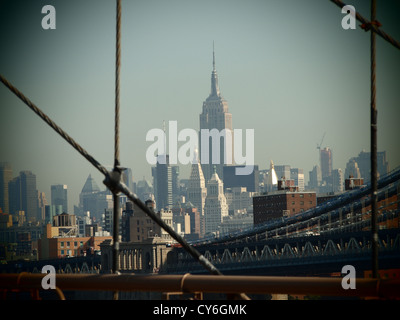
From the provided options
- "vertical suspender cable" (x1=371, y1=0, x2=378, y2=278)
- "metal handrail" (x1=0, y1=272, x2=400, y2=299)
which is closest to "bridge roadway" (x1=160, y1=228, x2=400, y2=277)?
"vertical suspender cable" (x1=371, y1=0, x2=378, y2=278)

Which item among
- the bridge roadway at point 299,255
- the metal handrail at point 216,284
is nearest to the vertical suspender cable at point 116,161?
the metal handrail at point 216,284

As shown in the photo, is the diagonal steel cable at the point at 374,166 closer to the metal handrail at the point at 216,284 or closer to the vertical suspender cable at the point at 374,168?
the vertical suspender cable at the point at 374,168

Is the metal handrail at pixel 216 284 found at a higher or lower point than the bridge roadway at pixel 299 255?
higher

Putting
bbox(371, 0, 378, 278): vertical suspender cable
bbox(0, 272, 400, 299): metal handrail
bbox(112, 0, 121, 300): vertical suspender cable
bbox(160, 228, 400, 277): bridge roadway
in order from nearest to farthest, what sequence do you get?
bbox(0, 272, 400, 299): metal handrail, bbox(371, 0, 378, 278): vertical suspender cable, bbox(112, 0, 121, 300): vertical suspender cable, bbox(160, 228, 400, 277): bridge roadway

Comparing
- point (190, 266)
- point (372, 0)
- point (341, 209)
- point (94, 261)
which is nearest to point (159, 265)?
point (190, 266)

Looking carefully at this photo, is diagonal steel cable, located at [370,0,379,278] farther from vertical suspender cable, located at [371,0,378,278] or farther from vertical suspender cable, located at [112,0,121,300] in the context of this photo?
vertical suspender cable, located at [112,0,121,300]
